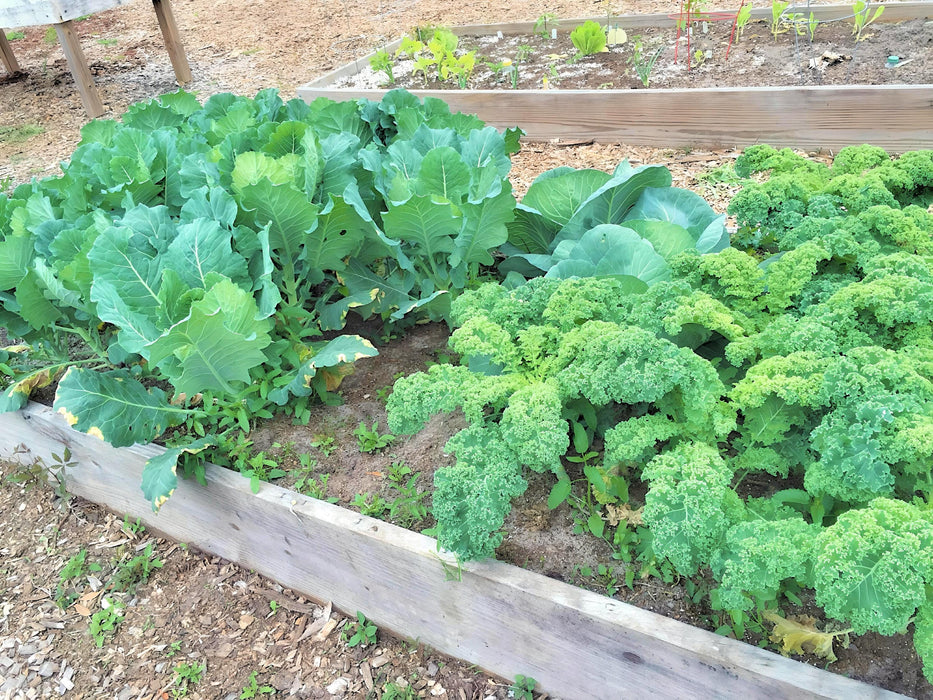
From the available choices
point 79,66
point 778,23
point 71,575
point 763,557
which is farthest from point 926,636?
point 79,66

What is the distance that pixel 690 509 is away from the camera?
1.23 metres

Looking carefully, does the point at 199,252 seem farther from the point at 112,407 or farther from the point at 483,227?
the point at 483,227

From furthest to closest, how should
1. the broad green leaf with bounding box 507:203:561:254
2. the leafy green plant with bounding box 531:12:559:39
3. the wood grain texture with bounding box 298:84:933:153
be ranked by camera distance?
the leafy green plant with bounding box 531:12:559:39 → the wood grain texture with bounding box 298:84:933:153 → the broad green leaf with bounding box 507:203:561:254

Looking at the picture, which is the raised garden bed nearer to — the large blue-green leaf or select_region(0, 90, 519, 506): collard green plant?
select_region(0, 90, 519, 506): collard green plant

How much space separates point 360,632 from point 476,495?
734 mm

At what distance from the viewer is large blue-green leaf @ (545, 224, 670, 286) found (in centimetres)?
176

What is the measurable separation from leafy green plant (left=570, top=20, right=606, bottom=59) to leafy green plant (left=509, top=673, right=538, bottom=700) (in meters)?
3.97

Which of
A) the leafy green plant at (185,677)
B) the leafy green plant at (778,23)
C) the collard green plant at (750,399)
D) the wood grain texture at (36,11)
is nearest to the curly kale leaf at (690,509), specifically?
the collard green plant at (750,399)

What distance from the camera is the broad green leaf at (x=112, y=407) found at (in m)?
1.92

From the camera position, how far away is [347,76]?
203 inches

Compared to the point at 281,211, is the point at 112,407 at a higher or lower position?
lower

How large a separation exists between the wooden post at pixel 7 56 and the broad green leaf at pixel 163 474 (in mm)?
7191

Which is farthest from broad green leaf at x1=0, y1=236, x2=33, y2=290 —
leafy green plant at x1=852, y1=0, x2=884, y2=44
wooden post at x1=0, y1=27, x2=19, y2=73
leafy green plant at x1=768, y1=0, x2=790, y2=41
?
wooden post at x1=0, y1=27, x2=19, y2=73

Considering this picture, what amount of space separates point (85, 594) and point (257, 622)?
0.63m
